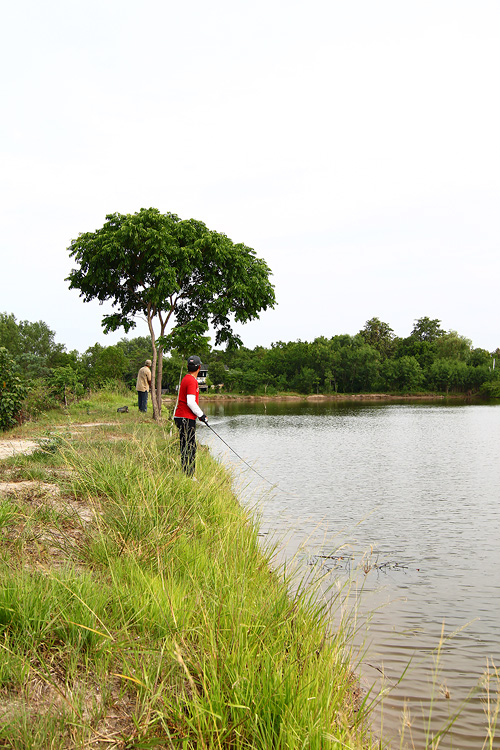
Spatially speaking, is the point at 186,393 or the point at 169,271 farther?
the point at 169,271

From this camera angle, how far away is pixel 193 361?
29.6 ft

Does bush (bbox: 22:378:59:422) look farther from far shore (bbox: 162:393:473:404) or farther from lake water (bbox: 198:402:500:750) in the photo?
far shore (bbox: 162:393:473:404)

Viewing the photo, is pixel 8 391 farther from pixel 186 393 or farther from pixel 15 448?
pixel 186 393

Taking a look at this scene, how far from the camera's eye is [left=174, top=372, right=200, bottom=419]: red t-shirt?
361 inches

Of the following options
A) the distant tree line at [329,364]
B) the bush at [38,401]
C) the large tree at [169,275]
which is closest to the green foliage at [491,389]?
the distant tree line at [329,364]

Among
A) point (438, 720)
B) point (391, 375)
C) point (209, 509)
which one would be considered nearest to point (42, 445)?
point (209, 509)

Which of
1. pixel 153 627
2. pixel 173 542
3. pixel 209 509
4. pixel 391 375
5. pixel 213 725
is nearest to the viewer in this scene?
pixel 213 725

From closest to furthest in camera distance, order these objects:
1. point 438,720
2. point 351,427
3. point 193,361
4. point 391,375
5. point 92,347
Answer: point 438,720
point 193,361
point 351,427
point 92,347
point 391,375

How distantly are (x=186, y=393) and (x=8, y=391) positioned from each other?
7.56 m

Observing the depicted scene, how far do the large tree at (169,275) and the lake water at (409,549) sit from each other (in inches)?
300

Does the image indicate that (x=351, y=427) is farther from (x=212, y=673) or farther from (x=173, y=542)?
(x=212, y=673)

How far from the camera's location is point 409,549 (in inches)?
351

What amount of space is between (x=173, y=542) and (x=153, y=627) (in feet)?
5.41

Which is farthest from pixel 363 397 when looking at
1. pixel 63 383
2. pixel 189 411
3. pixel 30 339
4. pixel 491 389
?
pixel 189 411
